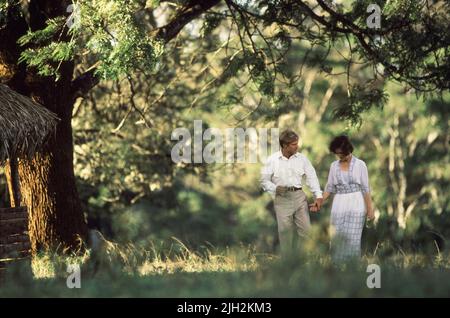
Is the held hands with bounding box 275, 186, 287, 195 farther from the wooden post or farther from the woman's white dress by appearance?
the wooden post

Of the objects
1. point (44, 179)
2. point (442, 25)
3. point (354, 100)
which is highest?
point (442, 25)

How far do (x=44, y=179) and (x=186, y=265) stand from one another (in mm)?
2628

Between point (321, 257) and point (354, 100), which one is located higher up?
point (354, 100)

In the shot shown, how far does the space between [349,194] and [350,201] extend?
0.09m

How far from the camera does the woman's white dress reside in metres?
10.9

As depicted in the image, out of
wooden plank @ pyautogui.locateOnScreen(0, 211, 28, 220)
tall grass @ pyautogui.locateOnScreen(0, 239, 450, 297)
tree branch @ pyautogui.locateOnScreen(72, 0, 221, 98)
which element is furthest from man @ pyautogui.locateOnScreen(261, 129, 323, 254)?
tree branch @ pyautogui.locateOnScreen(72, 0, 221, 98)

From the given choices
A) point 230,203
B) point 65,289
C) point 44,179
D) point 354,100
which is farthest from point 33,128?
point 230,203

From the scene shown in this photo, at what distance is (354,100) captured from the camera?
1557 cm

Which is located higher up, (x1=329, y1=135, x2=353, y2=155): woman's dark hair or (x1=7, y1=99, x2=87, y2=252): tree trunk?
(x1=329, y1=135, x2=353, y2=155): woman's dark hair

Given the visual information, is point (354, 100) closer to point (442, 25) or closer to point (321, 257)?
point (442, 25)

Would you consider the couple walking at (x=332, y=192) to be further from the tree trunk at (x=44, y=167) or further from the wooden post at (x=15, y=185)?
the wooden post at (x=15, y=185)

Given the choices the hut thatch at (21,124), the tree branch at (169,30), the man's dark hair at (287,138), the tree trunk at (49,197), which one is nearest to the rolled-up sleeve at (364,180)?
the man's dark hair at (287,138)

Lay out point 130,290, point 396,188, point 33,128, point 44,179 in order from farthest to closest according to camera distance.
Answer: point 396,188 < point 44,179 < point 33,128 < point 130,290
